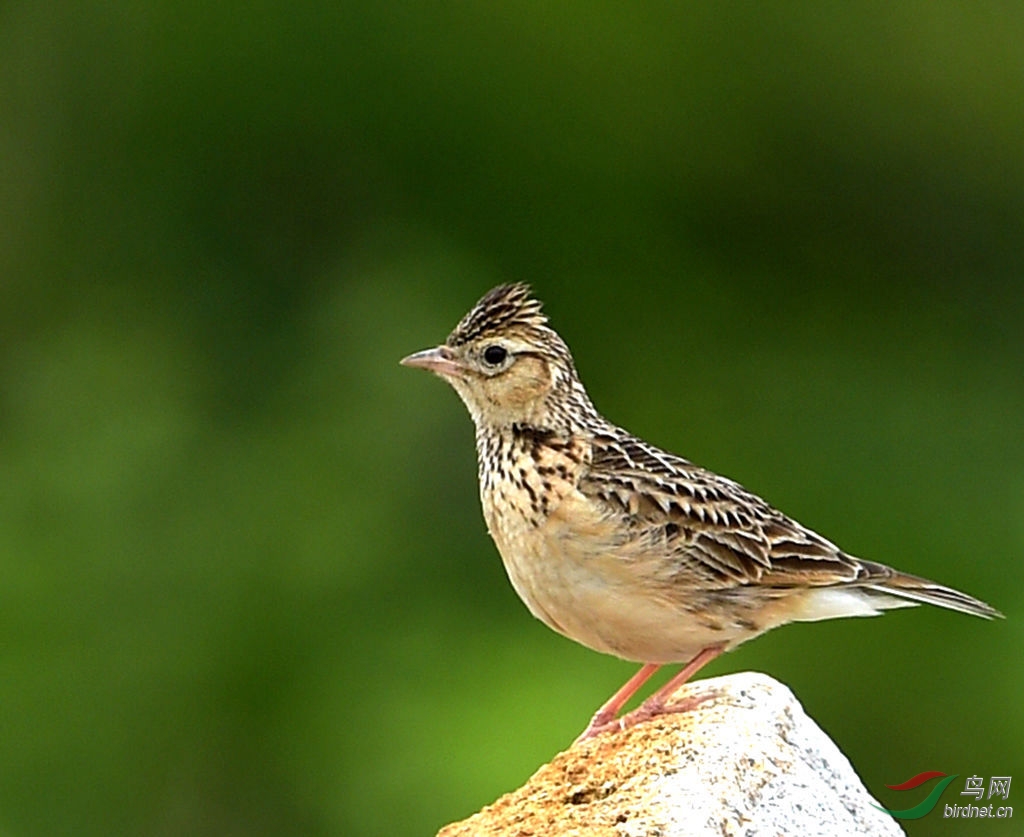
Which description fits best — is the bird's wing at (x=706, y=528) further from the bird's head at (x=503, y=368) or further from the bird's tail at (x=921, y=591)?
the bird's head at (x=503, y=368)

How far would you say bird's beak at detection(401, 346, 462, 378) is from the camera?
5.80 m

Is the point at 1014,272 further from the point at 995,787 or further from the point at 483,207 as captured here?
the point at 995,787

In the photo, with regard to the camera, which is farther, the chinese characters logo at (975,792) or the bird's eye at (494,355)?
the chinese characters logo at (975,792)

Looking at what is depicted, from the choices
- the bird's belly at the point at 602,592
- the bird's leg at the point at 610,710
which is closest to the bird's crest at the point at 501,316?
the bird's belly at the point at 602,592

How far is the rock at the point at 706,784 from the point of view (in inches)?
169

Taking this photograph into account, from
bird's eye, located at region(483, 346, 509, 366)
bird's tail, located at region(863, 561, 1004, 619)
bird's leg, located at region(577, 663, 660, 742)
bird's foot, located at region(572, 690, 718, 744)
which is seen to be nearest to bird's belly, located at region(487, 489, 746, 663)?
bird's leg, located at region(577, 663, 660, 742)

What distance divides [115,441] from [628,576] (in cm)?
368

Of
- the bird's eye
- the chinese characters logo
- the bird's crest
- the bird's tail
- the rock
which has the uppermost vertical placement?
the bird's crest

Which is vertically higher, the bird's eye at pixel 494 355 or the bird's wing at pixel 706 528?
the bird's eye at pixel 494 355

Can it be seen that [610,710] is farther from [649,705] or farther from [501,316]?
[501,316]

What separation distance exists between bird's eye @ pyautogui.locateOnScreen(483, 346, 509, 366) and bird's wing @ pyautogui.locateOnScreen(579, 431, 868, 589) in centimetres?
37

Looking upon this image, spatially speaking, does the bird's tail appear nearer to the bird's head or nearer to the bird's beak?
the bird's head

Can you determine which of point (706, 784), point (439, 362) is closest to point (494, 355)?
point (439, 362)

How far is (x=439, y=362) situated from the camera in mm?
5824
